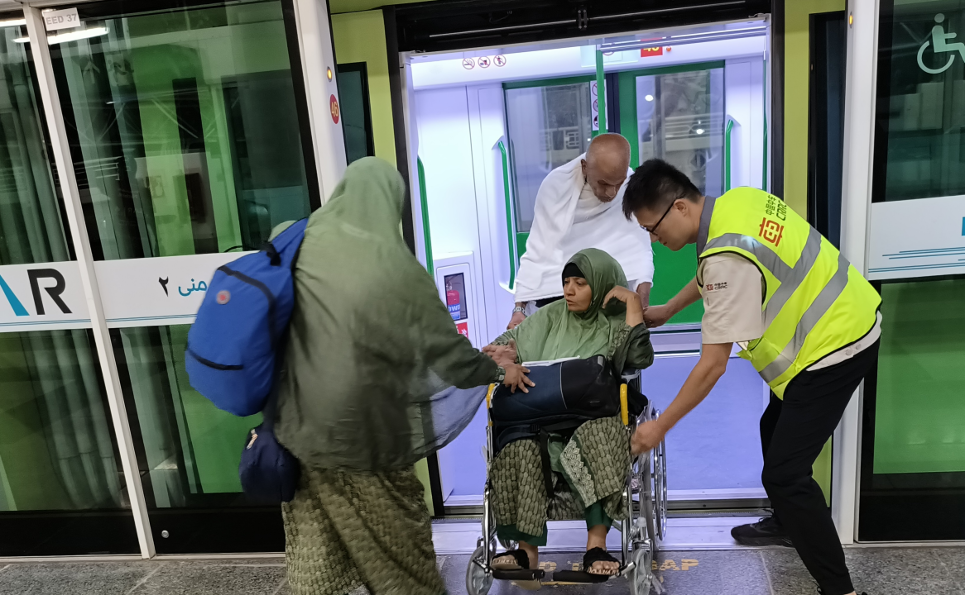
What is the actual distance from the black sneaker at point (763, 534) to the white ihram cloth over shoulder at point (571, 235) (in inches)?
48.7

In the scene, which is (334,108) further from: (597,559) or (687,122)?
(687,122)

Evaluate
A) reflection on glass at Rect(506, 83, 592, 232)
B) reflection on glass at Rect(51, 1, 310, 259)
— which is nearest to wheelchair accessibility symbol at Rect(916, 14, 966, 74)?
reflection on glass at Rect(51, 1, 310, 259)

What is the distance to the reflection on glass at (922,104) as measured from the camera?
2.20 meters

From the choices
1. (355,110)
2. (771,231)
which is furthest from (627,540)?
(355,110)

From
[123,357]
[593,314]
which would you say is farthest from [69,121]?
[593,314]

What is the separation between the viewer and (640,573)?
2123 mm

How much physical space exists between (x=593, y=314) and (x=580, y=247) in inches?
28.0

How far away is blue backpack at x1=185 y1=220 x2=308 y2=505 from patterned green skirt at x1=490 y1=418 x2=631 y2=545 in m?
0.99

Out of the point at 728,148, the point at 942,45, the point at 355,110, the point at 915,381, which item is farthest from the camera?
the point at 728,148

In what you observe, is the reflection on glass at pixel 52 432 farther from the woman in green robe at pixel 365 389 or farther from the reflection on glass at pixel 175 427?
the woman in green robe at pixel 365 389

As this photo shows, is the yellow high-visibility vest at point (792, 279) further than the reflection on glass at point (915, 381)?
No

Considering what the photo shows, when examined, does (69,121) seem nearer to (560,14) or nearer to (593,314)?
(560,14)

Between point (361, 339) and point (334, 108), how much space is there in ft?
4.47

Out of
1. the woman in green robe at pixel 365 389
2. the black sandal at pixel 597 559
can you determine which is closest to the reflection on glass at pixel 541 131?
the black sandal at pixel 597 559
